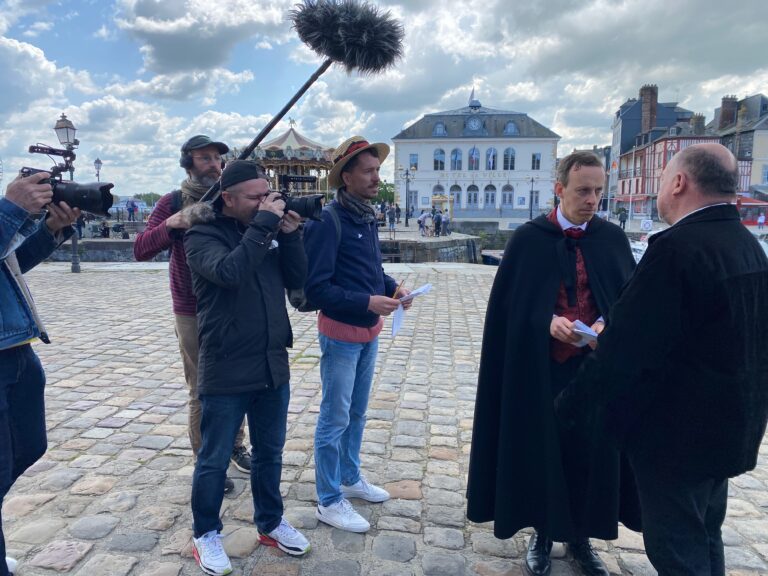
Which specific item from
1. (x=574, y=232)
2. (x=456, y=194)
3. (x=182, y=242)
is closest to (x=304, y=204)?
(x=182, y=242)

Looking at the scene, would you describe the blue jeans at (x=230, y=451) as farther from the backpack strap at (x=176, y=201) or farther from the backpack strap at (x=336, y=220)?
the backpack strap at (x=176, y=201)

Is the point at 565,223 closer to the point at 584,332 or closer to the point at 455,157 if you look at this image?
the point at 584,332

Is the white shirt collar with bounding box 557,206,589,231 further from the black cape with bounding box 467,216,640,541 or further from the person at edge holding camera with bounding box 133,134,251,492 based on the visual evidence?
the person at edge holding camera with bounding box 133,134,251,492

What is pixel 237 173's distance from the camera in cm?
273

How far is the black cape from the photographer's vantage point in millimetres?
2820

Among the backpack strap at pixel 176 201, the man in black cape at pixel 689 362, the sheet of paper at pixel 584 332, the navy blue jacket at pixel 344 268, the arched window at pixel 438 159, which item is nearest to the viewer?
the man in black cape at pixel 689 362

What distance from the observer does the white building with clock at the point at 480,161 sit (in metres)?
59.1

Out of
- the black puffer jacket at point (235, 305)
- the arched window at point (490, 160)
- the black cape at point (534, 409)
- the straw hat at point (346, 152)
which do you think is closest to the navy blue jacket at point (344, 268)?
the straw hat at point (346, 152)

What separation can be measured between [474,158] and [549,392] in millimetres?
59492

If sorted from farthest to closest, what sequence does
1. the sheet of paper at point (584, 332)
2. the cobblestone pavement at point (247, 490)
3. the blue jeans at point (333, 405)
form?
the blue jeans at point (333, 405)
the cobblestone pavement at point (247, 490)
the sheet of paper at point (584, 332)

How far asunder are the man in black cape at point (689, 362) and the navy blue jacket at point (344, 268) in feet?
4.53

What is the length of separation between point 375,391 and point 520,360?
3190 millimetres

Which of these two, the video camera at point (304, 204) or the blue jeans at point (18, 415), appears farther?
the video camera at point (304, 204)

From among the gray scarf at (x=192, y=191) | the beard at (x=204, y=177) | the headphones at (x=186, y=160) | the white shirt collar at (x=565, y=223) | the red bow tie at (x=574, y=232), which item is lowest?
the red bow tie at (x=574, y=232)
